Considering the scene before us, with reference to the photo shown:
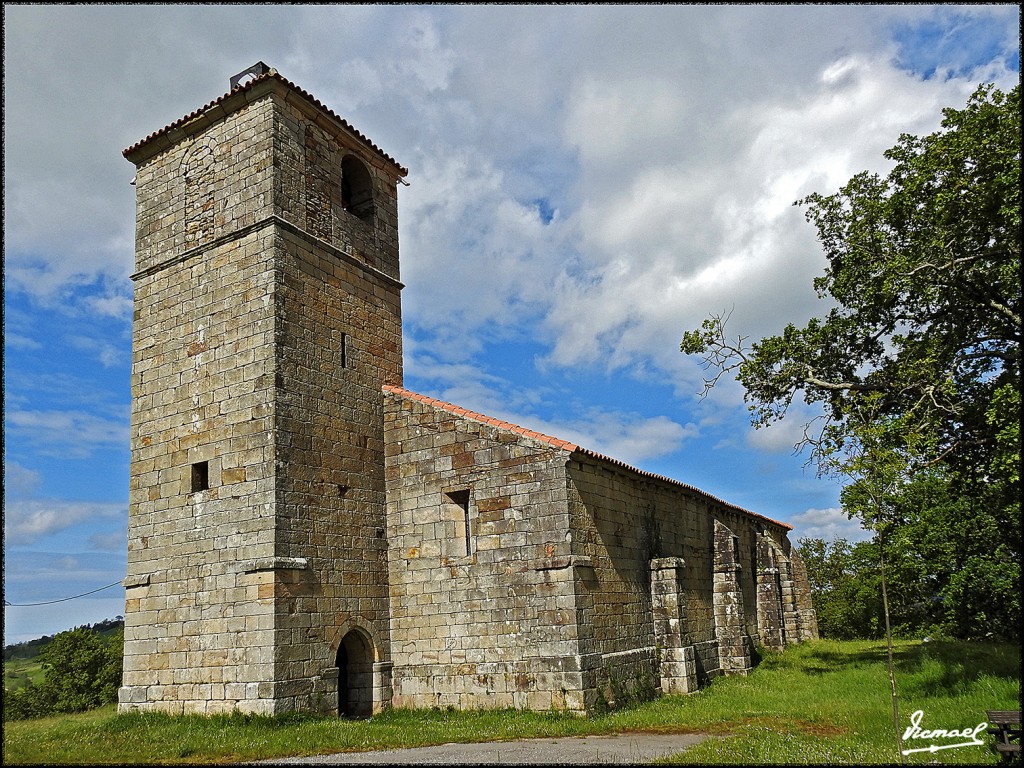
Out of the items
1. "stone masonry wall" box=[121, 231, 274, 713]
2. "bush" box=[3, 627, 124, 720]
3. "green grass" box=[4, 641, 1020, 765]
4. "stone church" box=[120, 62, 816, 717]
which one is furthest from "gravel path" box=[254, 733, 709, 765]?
"bush" box=[3, 627, 124, 720]

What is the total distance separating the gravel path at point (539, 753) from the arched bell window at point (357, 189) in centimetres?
1158

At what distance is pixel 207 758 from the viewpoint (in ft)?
35.2

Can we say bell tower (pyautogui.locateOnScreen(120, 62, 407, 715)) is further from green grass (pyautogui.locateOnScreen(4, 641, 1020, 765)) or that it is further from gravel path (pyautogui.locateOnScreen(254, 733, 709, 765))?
gravel path (pyautogui.locateOnScreen(254, 733, 709, 765))

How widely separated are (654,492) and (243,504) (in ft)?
30.1

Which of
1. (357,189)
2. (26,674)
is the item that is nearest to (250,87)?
(357,189)

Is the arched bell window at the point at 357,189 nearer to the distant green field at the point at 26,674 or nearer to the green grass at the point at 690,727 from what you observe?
the green grass at the point at 690,727

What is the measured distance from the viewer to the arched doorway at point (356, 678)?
15.0 metres

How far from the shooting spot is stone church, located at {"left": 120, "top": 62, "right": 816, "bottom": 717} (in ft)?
45.6

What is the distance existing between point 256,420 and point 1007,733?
12.3 m

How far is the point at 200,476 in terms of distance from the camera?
49.6 feet

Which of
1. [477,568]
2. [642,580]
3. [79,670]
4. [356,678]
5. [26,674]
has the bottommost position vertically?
[26,674]

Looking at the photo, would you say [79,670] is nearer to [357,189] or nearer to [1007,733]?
[357,189]

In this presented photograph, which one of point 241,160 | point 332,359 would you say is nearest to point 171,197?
point 241,160

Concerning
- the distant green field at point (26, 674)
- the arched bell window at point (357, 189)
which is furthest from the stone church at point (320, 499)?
the distant green field at point (26, 674)
